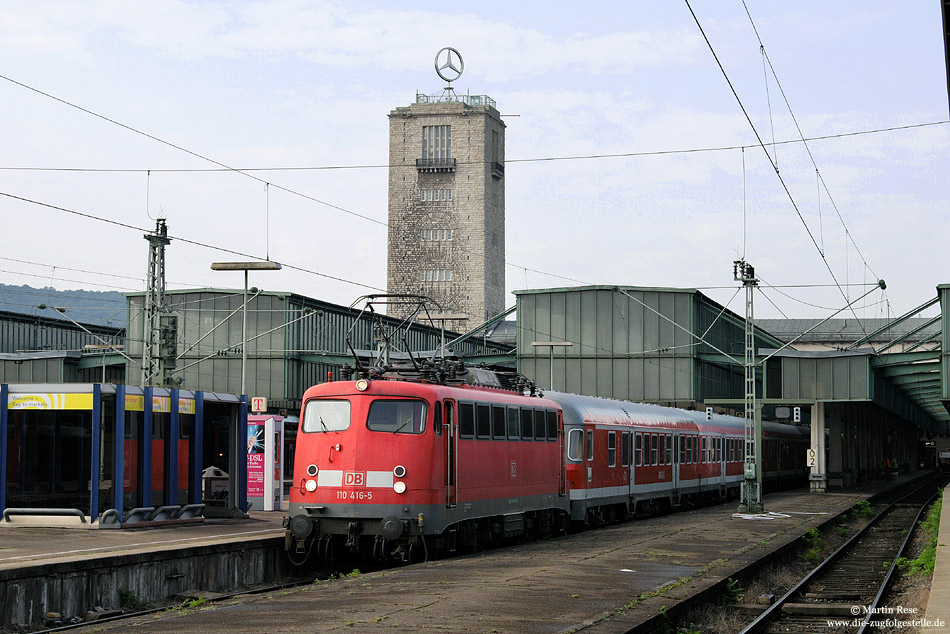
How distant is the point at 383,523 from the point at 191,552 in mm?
3016

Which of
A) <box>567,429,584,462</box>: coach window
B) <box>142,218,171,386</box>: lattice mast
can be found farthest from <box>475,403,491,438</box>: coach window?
<box>142,218,171,386</box>: lattice mast

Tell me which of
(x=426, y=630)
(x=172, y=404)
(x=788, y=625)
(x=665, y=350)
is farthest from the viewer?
(x=665, y=350)

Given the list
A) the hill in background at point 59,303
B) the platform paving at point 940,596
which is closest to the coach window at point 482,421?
the platform paving at point 940,596

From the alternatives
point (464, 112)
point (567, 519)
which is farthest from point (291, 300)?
point (464, 112)

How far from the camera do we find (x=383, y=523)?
19656 millimetres

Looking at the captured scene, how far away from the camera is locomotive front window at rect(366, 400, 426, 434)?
66.1ft

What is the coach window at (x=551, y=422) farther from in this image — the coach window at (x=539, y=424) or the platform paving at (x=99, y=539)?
the platform paving at (x=99, y=539)

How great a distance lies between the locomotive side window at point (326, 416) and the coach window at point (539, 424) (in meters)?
5.86

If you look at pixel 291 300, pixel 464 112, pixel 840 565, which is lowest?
pixel 840 565

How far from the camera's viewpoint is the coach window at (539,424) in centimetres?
2527

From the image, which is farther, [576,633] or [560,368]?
[560,368]

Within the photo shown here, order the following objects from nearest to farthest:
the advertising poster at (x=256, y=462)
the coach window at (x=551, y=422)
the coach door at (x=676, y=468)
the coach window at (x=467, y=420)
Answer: the coach window at (x=467, y=420) < the coach window at (x=551, y=422) < the advertising poster at (x=256, y=462) < the coach door at (x=676, y=468)

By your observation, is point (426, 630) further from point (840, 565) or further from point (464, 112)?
point (464, 112)

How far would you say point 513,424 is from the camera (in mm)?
23891
